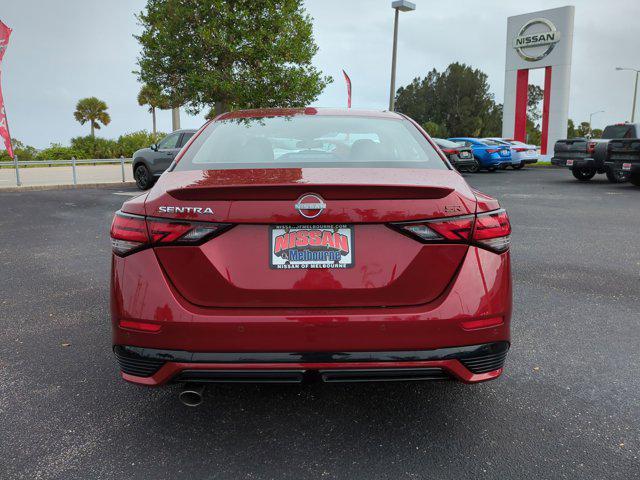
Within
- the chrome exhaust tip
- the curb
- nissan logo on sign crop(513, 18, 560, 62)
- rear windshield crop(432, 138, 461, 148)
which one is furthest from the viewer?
nissan logo on sign crop(513, 18, 560, 62)

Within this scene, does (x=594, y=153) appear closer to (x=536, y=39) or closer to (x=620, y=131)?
(x=620, y=131)

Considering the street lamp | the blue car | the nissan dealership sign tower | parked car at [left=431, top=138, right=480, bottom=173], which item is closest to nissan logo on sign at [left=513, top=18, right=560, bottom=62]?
the nissan dealership sign tower

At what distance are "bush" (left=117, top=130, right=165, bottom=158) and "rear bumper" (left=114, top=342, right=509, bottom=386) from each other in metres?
32.1

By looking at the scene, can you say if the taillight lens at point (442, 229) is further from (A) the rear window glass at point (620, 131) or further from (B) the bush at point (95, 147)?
(B) the bush at point (95, 147)

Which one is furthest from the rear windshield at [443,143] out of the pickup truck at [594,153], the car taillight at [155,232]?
the pickup truck at [594,153]

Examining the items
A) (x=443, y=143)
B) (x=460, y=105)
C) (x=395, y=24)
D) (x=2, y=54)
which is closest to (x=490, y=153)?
(x=395, y=24)

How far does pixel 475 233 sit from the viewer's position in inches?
91.7

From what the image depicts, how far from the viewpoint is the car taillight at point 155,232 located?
2252 mm

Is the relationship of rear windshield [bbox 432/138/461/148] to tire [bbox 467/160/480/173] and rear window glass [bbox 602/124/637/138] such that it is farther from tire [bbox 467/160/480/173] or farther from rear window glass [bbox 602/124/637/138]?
rear window glass [bbox 602/124/637/138]

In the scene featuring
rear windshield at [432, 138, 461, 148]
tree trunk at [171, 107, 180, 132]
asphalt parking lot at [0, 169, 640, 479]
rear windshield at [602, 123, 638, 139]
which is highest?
tree trunk at [171, 107, 180, 132]

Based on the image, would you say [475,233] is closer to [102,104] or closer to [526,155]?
[526,155]

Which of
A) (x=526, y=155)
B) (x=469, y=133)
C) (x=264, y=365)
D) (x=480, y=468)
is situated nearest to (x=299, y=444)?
(x=264, y=365)

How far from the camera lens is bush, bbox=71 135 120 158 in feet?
106

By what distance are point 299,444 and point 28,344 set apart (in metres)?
2.38
